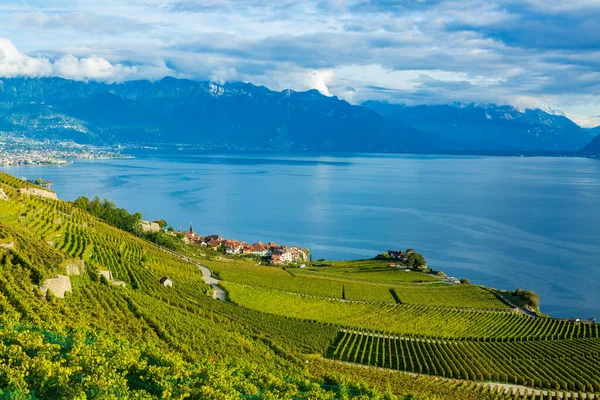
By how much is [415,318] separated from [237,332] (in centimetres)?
1799

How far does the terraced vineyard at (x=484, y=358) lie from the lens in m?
31.0

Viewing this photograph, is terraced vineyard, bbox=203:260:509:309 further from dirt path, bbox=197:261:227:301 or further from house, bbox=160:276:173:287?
house, bbox=160:276:173:287

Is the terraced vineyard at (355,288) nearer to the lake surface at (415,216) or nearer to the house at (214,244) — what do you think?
the lake surface at (415,216)

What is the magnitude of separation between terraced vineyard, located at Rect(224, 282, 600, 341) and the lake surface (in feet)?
35.6

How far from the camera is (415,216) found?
10788 cm

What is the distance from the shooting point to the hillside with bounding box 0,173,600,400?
624 inches

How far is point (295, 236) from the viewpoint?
296 feet

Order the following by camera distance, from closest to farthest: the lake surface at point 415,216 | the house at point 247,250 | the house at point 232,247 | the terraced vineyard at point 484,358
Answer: the terraced vineyard at point 484,358, the lake surface at point 415,216, the house at point 232,247, the house at point 247,250

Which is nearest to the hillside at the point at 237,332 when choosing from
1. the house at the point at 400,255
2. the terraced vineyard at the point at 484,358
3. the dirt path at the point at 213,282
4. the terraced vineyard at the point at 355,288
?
the terraced vineyard at the point at 484,358

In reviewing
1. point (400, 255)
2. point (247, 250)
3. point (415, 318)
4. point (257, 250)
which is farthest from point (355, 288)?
point (247, 250)

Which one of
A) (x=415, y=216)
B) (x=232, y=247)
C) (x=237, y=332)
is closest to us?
(x=237, y=332)

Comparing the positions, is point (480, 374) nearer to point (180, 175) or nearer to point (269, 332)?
point (269, 332)

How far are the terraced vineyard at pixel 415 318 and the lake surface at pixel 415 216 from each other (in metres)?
10.9

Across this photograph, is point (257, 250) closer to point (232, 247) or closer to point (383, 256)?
point (232, 247)
